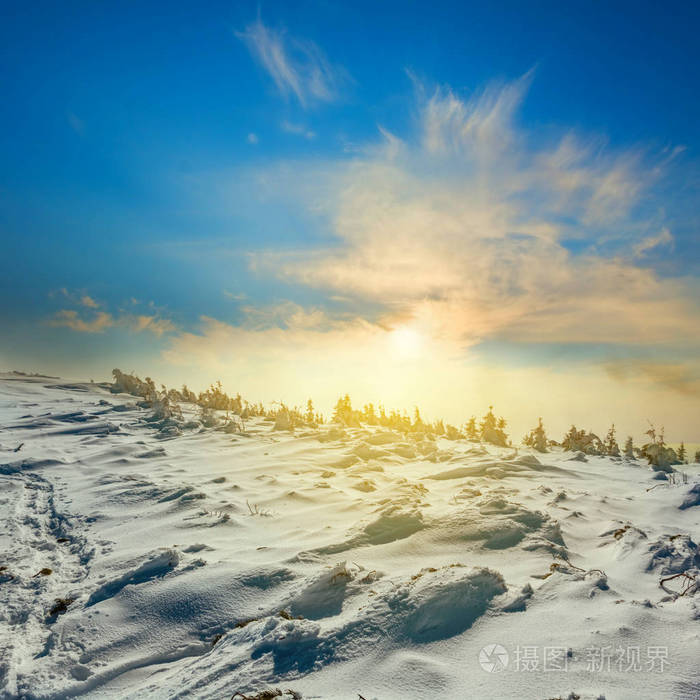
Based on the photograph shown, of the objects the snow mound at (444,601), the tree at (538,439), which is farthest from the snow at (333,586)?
the tree at (538,439)

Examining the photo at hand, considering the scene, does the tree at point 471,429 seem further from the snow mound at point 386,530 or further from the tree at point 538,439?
the snow mound at point 386,530

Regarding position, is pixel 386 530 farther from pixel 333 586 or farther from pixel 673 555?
pixel 673 555

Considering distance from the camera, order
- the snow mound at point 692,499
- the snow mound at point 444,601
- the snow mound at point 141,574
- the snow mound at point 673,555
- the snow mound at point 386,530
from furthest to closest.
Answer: the snow mound at point 692,499 < the snow mound at point 386,530 < the snow mound at point 141,574 < the snow mound at point 673,555 < the snow mound at point 444,601

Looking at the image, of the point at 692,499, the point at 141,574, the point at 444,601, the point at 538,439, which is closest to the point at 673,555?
the point at 444,601

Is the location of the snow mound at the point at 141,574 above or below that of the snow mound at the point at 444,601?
below

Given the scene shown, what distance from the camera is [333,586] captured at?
3965 mm

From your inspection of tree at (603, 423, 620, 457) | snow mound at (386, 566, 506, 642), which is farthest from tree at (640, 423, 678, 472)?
snow mound at (386, 566, 506, 642)

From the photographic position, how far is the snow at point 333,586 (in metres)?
2.71

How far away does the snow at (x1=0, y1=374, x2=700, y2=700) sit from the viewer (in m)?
2.71

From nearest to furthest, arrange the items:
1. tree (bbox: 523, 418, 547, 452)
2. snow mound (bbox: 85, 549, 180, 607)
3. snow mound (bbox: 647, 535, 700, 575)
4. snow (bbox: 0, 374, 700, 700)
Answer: snow (bbox: 0, 374, 700, 700) < snow mound (bbox: 647, 535, 700, 575) < snow mound (bbox: 85, 549, 180, 607) < tree (bbox: 523, 418, 547, 452)

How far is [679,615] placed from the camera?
304 centimetres

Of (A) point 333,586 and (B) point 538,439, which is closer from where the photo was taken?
(A) point 333,586

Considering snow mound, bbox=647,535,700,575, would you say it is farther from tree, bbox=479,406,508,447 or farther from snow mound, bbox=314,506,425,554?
tree, bbox=479,406,508,447

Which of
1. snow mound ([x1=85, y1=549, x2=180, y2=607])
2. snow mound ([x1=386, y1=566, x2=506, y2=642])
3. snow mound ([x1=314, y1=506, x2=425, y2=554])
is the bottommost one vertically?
snow mound ([x1=85, y1=549, x2=180, y2=607])
